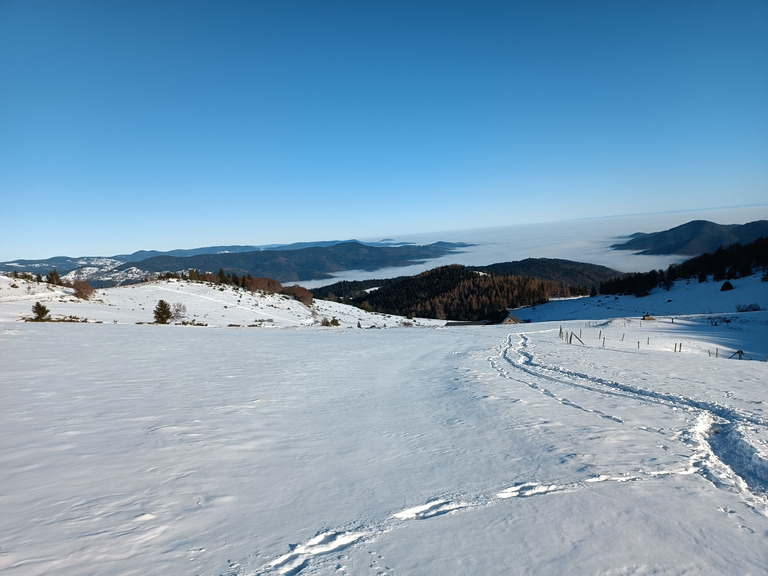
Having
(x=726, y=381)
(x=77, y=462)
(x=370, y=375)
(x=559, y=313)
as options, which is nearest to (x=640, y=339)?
(x=726, y=381)

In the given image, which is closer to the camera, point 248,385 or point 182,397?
point 182,397

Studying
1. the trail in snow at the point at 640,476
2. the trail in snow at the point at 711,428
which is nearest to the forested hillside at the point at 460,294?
the trail in snow at the point at 711,428

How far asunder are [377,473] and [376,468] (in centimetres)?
17

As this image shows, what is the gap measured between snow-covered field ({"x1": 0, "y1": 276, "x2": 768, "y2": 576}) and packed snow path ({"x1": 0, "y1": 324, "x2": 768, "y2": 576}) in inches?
1.2

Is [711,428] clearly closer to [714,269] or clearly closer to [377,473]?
[377,473]

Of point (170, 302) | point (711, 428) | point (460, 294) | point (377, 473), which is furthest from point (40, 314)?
point (460, 294)

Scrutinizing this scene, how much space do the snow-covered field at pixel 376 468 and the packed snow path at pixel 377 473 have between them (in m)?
0.03

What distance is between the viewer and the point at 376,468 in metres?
5.83

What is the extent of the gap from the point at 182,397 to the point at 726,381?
15.1 m

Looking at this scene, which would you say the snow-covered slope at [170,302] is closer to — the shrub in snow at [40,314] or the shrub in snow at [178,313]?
the shrub in snow at [178,313]

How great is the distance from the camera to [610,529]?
403 cm

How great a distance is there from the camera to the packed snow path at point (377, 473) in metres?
3.72

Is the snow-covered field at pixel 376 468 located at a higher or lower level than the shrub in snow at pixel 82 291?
lower

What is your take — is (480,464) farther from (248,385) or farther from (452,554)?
(248,385)
